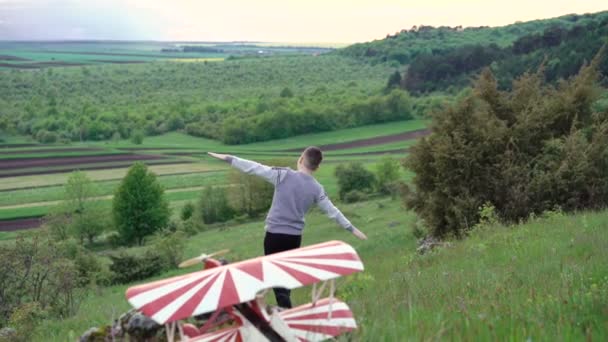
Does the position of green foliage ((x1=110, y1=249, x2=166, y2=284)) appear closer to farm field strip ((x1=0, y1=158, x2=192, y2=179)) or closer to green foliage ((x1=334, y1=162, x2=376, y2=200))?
green foliage ((x1=334, y1=162, x2=376, y2=200))

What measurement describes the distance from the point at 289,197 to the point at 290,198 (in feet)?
0.06

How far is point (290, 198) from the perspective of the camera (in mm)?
8688

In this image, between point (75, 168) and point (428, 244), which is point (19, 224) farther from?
point (428, 244)

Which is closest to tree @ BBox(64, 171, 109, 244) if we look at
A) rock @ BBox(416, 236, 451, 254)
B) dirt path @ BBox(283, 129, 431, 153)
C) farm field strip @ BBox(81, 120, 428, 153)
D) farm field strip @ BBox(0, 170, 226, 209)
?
farm field strip @ BBox(0, 170, 226, 209)

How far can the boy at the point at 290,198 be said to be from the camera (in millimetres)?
8680

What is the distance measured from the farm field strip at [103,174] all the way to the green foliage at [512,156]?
76.2 meters

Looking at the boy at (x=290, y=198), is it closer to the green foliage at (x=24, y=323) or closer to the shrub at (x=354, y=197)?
the green foliage at (x=24, y=323)

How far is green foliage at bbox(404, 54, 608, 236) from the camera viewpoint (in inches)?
749

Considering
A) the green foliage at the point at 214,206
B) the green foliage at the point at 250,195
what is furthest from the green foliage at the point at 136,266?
the green foliage at the point at 250,195

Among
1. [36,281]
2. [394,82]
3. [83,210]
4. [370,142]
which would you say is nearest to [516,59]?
[394,82]

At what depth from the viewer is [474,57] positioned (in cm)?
15788

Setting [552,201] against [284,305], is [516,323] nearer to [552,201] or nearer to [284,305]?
[284,305]

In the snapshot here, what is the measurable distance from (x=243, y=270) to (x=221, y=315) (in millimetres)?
2099

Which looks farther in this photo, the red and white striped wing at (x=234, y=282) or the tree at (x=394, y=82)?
the tree at (x=394, y=82)
